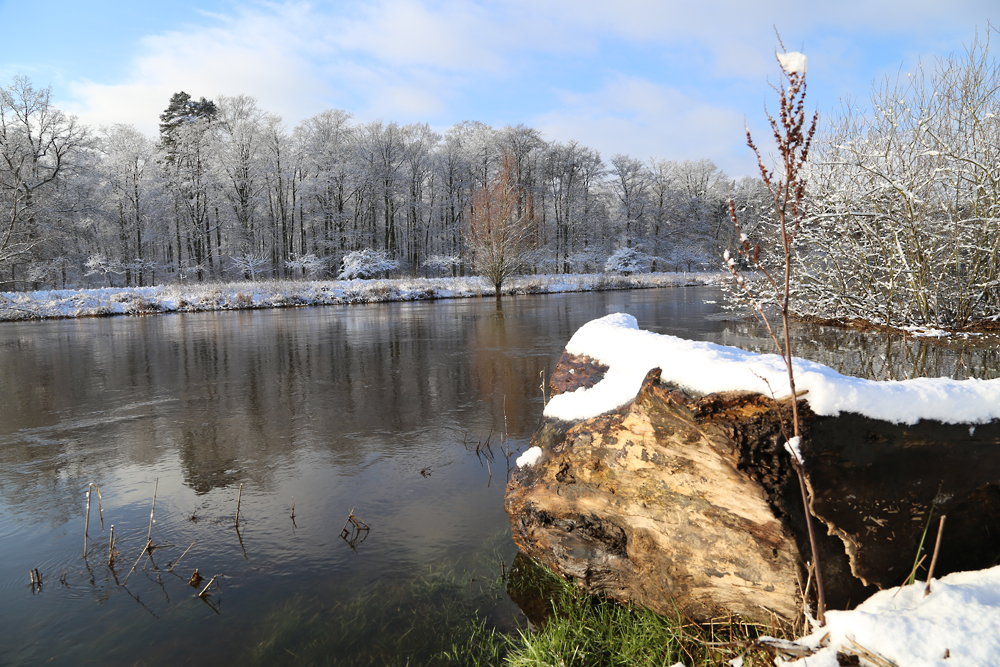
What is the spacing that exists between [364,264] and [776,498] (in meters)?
39.1

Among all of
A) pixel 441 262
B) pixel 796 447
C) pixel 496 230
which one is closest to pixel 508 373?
pixel 796 447

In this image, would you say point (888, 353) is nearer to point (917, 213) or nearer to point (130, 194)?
point (917, 213)

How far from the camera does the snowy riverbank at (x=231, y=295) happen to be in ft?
78.1

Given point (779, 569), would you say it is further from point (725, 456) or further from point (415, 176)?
point (415, 176)

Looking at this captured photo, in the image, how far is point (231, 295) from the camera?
26922 millimetres

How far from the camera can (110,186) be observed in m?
37.7

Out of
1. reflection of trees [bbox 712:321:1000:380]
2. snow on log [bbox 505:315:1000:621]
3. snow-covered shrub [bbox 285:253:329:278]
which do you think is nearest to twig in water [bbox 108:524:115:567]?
snow on log [bbox 505:315:1000:621]

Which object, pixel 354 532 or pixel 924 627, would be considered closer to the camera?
pixel 924 627

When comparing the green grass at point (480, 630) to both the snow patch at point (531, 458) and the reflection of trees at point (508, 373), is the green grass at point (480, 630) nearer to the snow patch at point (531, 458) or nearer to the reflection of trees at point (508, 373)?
the snow patch at point (531, 458)

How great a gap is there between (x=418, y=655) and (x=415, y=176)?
46984mm

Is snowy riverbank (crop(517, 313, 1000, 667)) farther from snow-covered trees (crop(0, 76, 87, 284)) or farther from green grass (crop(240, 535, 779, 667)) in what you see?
snow-covered trees (crop(0, 76, 87, 284))

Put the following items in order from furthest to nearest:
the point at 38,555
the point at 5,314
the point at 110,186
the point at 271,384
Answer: the point at 110,186, the point at 5,314, the point at 271,384, the point at 38,555

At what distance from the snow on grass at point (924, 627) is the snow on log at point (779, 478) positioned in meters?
0.19

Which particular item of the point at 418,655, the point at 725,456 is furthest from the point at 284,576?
the point at 725,456
